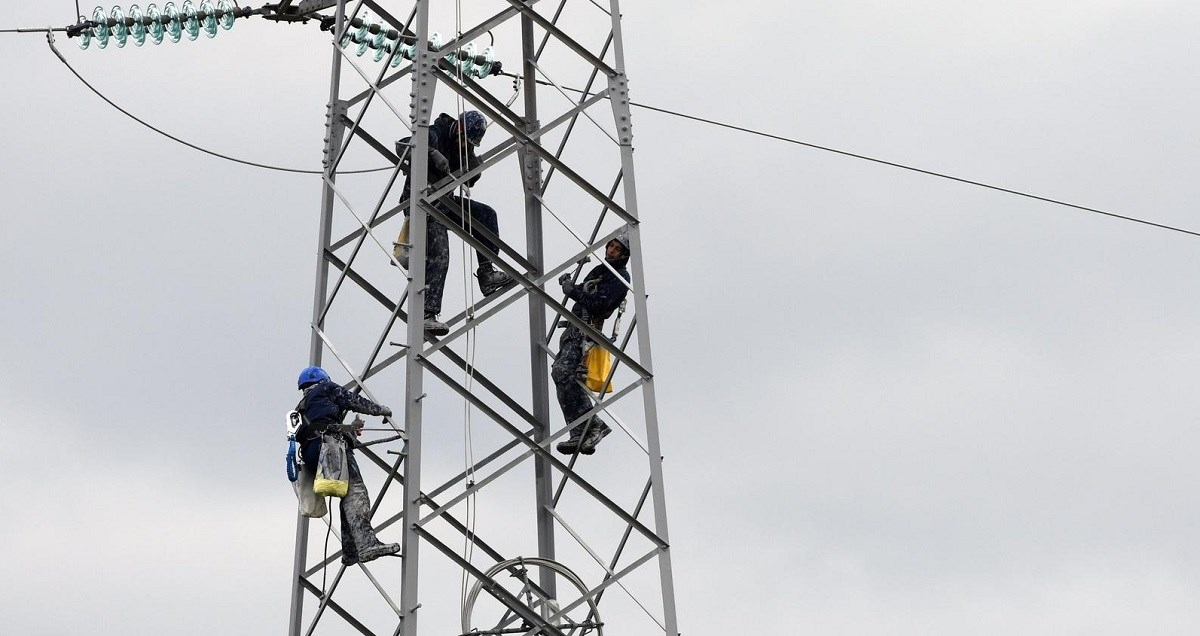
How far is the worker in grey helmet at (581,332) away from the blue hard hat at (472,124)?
1.63 metres

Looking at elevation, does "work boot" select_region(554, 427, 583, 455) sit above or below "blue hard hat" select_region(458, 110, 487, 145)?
below

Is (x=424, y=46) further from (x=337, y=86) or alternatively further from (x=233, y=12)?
(x=233, y=12)

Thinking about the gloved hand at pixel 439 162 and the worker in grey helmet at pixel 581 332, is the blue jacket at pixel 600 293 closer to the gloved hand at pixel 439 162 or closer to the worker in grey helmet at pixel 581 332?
the worker in grey helmet at pixel 581 332

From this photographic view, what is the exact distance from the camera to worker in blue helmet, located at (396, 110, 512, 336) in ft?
74.6

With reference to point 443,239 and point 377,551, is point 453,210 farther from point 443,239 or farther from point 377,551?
point 377,551

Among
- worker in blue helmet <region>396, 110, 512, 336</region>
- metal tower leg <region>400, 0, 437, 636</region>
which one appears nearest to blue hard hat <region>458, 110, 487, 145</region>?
worker in blue helmet <region>396, 110, 512, 336</region>

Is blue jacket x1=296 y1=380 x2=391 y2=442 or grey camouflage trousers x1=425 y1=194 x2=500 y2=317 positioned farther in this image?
grey camouflage trousers x1=425 y1=194 x2=500 y2=317

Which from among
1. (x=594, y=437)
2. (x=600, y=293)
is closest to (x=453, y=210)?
(x=600, y=293)

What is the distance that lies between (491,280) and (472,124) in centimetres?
149

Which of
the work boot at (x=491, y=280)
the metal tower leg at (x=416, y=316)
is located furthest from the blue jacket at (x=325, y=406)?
the work boot at (x=491, y=280)

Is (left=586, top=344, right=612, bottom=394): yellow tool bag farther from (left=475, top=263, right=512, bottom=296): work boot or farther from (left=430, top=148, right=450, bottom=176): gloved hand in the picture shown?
(left=430, top=148, right=450, bottom=176): gloved hand

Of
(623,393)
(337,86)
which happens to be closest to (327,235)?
(337,86)

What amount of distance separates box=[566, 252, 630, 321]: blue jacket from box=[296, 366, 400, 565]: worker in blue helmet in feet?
8.82

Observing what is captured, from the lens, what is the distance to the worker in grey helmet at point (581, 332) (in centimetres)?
2344
